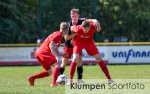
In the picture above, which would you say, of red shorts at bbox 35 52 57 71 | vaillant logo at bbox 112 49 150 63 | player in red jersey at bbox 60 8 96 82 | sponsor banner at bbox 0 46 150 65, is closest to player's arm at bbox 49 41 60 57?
red shorts at bbox 35 52 57 71

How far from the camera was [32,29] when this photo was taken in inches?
1608

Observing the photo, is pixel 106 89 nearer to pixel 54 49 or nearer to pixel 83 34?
pixel 54 49

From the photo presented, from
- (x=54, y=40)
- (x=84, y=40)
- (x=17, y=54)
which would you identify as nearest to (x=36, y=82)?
(x=84, y=40)

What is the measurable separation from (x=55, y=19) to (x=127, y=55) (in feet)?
24.2

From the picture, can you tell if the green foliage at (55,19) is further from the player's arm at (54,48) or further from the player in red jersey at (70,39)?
the player's arm at (54,48)

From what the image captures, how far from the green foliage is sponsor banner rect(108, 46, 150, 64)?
14.4ft

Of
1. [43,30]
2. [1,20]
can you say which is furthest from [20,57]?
[1,20]

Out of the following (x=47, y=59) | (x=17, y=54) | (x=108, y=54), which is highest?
(x=47, y=59)

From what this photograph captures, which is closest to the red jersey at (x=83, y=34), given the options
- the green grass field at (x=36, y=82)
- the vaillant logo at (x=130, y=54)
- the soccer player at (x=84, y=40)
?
the soccer player at (x=84, y=40)

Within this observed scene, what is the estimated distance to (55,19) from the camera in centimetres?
3800

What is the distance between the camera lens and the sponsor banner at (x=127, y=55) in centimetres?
3259

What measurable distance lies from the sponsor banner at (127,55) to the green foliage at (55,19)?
4382mm

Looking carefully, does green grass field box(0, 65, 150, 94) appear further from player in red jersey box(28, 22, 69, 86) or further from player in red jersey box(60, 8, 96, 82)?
player in red jersey box(60, 8, 96, 82)

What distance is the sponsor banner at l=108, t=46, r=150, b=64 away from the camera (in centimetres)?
3259
